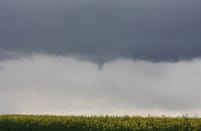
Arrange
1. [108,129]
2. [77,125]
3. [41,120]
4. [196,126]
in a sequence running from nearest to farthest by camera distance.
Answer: [196,126], [108,129], [77,125], [41,120]

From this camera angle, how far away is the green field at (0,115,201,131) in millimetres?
42375

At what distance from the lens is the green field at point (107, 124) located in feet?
139

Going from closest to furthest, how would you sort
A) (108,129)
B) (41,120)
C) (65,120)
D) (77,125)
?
(108,129) < (77,125) < (65,120) < (41,120)

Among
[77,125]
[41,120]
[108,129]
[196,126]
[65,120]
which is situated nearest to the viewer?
[196,126]

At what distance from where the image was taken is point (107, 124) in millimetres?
45969

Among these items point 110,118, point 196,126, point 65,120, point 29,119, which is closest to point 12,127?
point 29,119

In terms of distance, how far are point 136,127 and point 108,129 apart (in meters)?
2.61

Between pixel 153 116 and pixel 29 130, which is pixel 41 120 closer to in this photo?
pixel 29 130

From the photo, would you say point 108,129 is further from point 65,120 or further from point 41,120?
point 41,120

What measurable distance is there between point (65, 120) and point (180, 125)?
12.7 meters

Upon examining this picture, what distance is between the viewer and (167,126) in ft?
139

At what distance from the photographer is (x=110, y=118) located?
49.2m

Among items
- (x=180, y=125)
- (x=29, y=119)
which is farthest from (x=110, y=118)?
(x=29, y=119)

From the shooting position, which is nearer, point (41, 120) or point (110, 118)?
point (110, 118)
